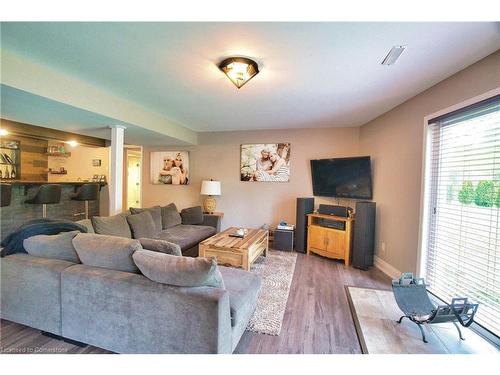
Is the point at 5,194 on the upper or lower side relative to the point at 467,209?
lower

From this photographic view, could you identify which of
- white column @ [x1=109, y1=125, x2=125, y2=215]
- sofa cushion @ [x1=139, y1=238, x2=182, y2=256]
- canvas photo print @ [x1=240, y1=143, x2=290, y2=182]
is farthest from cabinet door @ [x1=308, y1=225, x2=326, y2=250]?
white column @ [x1=109, y1=125, x2=125, y2=215]

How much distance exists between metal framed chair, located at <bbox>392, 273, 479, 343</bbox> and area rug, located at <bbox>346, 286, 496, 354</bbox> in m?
0.06

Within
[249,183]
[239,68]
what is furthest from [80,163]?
[239,68]

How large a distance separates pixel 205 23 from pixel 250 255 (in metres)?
2.47

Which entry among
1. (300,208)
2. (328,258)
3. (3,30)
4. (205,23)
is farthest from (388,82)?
(3,30)

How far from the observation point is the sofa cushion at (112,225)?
8.40 feet

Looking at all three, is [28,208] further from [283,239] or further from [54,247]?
[283,239]

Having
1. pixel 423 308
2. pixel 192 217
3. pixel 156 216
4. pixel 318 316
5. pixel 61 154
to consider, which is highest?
pixel 61 154

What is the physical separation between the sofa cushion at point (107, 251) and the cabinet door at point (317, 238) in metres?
3.03

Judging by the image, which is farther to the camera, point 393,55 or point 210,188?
point 210,188

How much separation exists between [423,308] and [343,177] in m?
2.37

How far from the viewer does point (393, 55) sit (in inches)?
68.5

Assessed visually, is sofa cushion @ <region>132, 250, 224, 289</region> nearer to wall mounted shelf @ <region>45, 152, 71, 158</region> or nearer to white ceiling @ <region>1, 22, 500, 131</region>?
white ceiling @ <region>1, 22, 500, 131</region>

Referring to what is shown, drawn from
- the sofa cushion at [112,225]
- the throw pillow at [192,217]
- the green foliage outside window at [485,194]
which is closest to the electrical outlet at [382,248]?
the green foliage outside window at [485,194]
